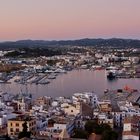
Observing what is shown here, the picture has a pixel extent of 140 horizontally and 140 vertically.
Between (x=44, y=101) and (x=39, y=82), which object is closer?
(x=44, y=101)

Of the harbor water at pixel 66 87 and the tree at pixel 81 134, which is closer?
the tree at pixel 81 134

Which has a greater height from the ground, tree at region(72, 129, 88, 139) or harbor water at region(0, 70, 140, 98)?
tree at region(72, 129, 88, 139)

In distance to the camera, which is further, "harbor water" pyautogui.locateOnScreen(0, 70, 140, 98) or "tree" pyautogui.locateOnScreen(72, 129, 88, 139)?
"harbor water" pyautogui.locateOnScreen(0, 70, 140, 98)

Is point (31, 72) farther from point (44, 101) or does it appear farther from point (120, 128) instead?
point (120, 128)

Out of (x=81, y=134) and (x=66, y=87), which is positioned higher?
(x=81, y=134)

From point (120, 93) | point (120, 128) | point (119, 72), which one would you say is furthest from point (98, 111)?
point (119, 72)

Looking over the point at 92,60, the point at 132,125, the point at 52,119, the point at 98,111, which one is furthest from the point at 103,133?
the point at 92,60

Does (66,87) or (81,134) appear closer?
(81,134)

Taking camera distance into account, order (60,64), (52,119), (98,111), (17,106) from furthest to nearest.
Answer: (60,64) → (17,106) → (98,111) → (52,119)

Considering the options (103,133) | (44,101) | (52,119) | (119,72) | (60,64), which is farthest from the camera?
(60,64)

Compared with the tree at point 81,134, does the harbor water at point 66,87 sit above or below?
below
